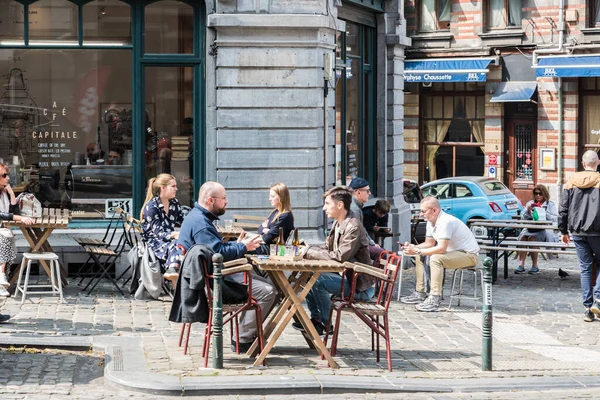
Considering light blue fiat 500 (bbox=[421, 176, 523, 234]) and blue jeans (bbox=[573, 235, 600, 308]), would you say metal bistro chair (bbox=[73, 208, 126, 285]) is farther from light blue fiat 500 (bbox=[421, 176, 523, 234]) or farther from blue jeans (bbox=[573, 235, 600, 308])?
light blue fiat 500 (bbox=[421, 176, 523, 234])

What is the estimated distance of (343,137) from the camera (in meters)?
17.3

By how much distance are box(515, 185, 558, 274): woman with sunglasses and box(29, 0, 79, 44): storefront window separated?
23.6ft

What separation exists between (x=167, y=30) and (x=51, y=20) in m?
1.43

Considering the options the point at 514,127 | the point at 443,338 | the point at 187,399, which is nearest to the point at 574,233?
the point at 443,338

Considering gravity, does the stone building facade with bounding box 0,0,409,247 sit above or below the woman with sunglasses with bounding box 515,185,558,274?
above

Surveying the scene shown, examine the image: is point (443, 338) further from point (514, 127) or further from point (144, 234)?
point (514, 127)

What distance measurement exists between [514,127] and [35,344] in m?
22.3

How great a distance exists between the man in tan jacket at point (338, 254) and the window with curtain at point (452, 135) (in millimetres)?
21437

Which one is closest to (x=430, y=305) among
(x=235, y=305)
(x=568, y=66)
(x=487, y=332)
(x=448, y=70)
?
(x=487, y=332)

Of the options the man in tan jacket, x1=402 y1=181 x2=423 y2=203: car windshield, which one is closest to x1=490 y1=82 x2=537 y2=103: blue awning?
x1=402 y1=181 x2=423 y2=203: car windshield

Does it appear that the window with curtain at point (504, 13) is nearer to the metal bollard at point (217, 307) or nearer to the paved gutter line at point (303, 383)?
the paved gutter line at point (303, 383)

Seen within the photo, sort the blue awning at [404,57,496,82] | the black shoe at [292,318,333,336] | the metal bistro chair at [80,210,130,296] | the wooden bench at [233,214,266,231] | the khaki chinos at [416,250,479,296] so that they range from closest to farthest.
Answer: the black shoe at [292,318,333,336]
the khaki chinos at [416,250,479,296]
the metal bistro chair at [80,210,130,296]
the wooden bench at [233,214,266,231]
the blue awning at [404,57,496,82]

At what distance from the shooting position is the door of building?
30828 mm

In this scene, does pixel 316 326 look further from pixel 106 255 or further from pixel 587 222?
pixel 106 255
